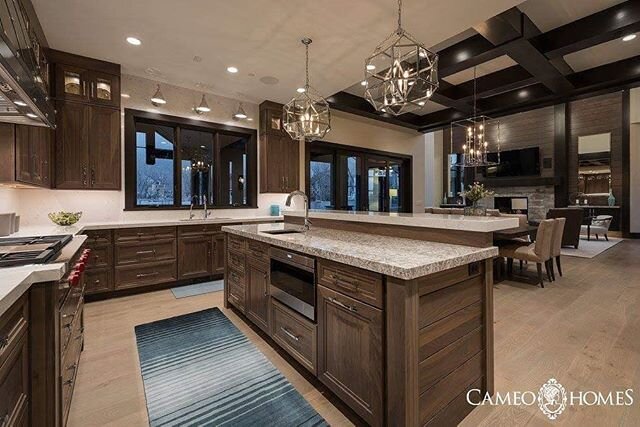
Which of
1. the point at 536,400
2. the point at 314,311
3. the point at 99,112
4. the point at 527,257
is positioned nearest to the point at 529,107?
the point at 527,257

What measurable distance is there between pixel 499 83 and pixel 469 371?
17.0 ft

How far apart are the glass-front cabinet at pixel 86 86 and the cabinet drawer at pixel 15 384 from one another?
12.5 ft

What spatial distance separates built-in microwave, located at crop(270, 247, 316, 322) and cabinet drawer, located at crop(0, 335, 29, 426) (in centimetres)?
138

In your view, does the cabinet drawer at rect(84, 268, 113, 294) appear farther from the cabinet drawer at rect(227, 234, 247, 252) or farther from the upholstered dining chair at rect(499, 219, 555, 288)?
the upholstered dining chair at rect(499, 219, 555, 288)

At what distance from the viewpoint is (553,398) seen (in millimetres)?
1895

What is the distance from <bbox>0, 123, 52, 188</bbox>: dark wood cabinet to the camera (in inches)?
94.5

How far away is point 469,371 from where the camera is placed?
5.82ft

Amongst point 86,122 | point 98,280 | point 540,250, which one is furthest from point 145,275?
point 540,250

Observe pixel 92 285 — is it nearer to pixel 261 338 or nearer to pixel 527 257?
pixel 261 338

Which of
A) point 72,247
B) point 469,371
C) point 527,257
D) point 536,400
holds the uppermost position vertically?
point 72,247

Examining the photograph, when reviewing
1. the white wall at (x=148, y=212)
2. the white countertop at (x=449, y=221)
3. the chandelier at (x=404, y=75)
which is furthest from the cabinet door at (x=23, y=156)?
the chandelier at (x=404, y=75)

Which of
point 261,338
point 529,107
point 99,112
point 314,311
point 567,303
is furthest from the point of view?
point 529,107

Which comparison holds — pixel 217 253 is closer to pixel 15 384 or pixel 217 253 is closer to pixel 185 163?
pixel 185 163

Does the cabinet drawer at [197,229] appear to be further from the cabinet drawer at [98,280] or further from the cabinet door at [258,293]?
the cabinet door at [258,293]
